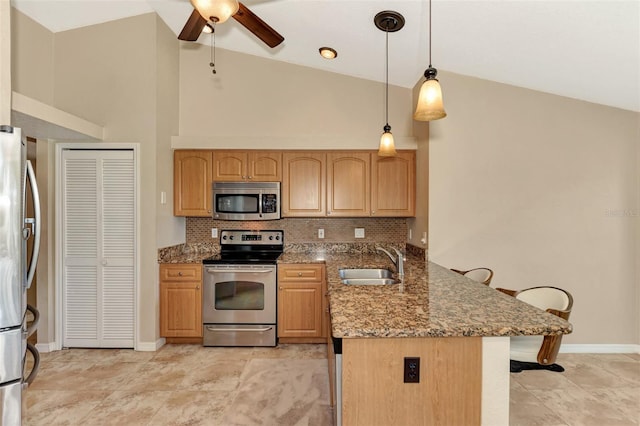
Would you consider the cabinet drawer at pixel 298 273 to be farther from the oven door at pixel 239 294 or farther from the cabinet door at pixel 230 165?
the cabinet door at pixel 230 165

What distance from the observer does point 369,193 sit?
354 cm

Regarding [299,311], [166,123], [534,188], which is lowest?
[299,311]

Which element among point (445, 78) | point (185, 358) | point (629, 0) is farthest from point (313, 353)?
point (629, 0)

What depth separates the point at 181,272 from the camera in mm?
3242

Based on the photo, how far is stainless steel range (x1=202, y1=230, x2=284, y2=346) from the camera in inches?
127

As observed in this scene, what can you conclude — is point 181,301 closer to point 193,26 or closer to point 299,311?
point 299,311

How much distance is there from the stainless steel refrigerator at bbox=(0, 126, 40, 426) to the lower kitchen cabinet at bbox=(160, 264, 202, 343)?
1.67 metres

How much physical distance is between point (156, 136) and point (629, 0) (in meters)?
3.63

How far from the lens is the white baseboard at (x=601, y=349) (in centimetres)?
299

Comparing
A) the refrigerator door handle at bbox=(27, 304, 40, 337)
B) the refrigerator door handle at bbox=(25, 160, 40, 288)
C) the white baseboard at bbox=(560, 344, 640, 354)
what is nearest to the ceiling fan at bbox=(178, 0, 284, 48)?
the refrigerator door handle at bbox=(25, 160, 40, 288)

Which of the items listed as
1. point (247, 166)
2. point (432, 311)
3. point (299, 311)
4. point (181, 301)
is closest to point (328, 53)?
point (247, 166)

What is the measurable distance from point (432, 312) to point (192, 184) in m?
2.91

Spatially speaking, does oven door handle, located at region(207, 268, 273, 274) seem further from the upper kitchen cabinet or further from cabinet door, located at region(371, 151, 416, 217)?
cabinet door, located at region(371, 151, 416, 217)

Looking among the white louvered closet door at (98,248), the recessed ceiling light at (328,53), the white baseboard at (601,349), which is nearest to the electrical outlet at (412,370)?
the white baseboard at (601,349)
